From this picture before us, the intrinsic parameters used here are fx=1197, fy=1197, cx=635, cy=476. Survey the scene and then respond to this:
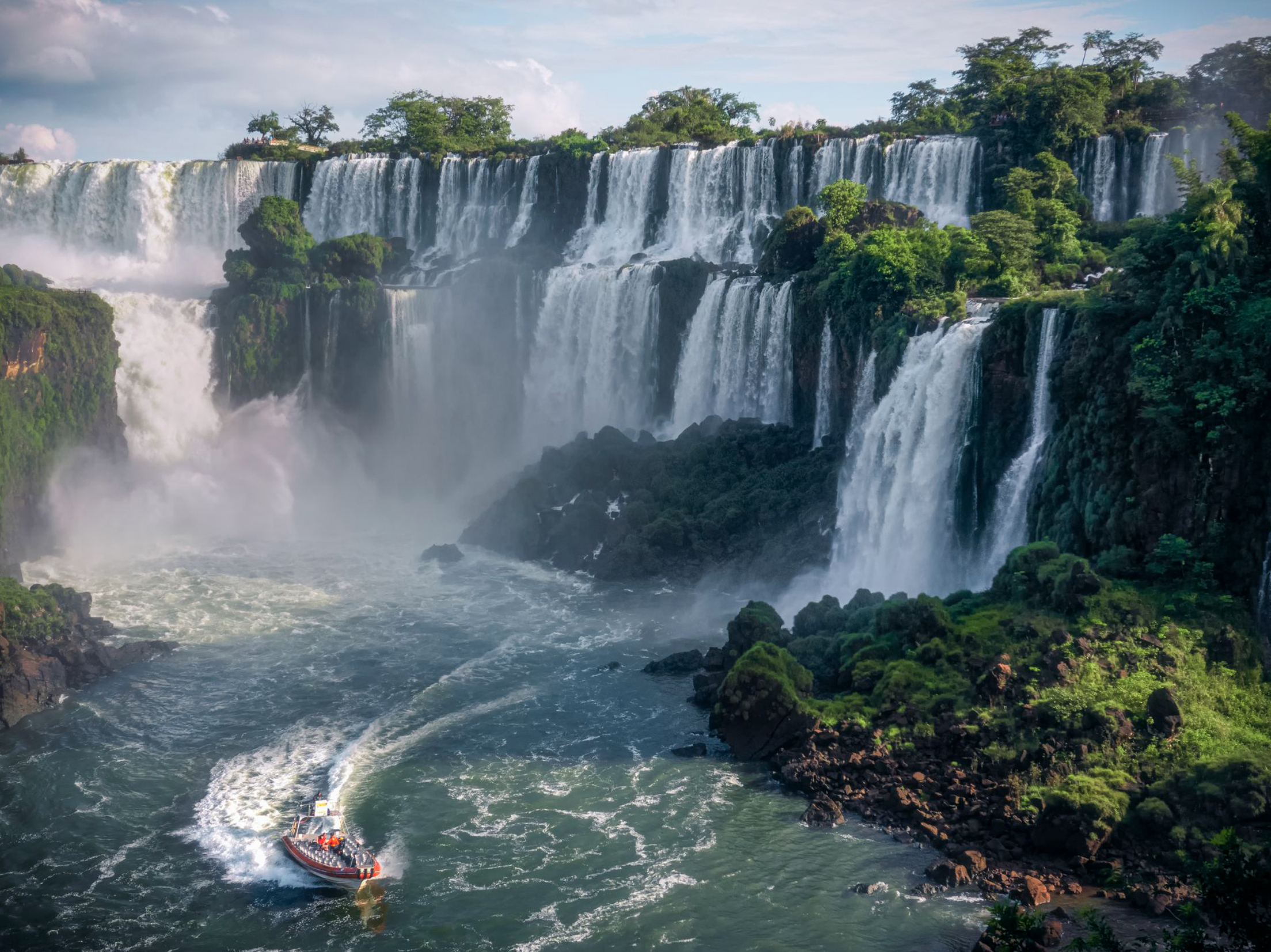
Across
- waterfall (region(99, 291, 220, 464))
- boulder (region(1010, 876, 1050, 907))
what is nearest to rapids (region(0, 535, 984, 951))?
boulder (region(1010, 876, 1050, 907))

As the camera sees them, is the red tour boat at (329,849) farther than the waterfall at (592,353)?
No

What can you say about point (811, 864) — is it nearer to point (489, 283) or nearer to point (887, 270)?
point (887, 270)

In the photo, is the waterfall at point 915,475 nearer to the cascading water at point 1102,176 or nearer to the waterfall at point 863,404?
the waterfall at point 863,404

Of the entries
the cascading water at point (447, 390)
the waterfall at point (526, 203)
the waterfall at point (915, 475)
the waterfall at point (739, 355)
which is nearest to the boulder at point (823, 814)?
the waterfall at point (915, 475)

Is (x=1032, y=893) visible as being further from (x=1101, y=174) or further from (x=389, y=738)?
(x=1101, y=174)

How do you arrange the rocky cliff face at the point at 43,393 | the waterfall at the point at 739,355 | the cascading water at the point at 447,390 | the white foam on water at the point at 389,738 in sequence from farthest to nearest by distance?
the cascading water at the point at 447,390 → the waterfall at the point at 739,355 → the rocky cliff face at the point at 43,393 → the white foam on water at the point at 389,738

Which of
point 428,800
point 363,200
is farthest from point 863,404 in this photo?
point 363,200

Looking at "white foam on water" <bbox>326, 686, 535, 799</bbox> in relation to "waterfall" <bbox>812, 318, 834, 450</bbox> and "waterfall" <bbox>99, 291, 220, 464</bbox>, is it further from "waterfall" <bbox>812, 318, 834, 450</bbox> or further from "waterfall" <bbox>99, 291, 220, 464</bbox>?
"waterfall" <bbox>99, 291, 220, 464</bbox>
